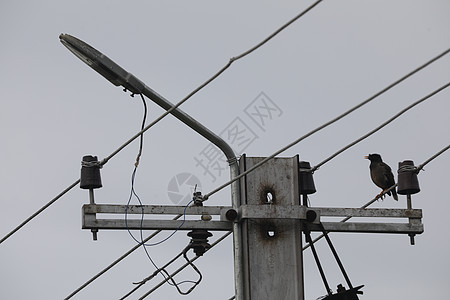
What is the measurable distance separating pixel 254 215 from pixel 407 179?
1.42 metres

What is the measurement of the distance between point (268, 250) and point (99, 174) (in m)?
1.42

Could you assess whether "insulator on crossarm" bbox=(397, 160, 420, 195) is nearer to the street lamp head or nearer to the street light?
the street light

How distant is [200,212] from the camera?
7.88 meters

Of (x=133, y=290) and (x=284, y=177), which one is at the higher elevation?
(x=284, y=177)

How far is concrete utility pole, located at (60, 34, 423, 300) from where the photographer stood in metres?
7.68

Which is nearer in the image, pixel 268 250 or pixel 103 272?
pixel 268 250

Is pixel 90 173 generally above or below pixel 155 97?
below

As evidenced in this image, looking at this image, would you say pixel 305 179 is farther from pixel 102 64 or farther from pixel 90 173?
pixel 102 64

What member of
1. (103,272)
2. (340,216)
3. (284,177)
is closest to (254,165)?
(284,177)

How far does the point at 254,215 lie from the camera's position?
7746mm

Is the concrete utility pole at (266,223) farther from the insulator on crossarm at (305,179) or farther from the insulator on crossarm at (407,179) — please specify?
the insulator on crossarm at (407,179)

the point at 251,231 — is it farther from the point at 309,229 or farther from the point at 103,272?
the point at 103,272

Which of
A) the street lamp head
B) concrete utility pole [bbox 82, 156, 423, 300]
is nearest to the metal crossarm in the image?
concrete utility pole [bbox 82, 156, 423, 300]

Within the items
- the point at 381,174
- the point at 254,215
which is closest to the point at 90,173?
the point at 254,215
